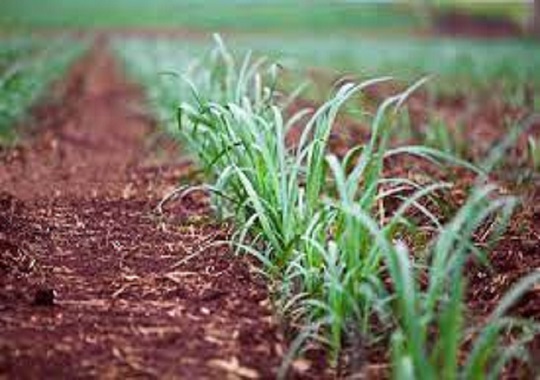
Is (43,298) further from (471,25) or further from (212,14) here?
(212,14)

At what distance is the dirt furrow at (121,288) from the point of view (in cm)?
235

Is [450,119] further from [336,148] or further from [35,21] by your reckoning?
[35,21]

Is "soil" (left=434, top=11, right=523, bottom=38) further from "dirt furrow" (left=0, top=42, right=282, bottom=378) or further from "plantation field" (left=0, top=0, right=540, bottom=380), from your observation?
"dirt furrow" (left=0, top=42, right=282, bottom=378)

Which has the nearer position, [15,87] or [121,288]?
[121,288]

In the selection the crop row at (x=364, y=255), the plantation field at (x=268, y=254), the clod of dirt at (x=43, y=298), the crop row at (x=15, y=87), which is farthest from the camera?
the crop row at (x=15, y=87)

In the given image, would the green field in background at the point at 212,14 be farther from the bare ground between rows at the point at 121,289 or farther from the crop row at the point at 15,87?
the bare ground between rows at the point at 121,289

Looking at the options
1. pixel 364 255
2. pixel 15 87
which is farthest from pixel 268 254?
pixel 15 87

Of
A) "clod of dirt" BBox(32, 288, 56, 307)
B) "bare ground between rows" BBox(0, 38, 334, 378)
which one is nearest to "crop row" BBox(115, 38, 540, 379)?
"bare ground between rows" BBox(0, 38, 334, 378)

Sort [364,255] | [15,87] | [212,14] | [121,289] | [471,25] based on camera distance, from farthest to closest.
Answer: [212,14]
[471,25]
[15,87]
[121,289]
[364,255]

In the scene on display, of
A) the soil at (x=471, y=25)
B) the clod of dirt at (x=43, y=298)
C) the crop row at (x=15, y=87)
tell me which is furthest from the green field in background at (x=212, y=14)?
the clod of dirt at (x=43, y=298)

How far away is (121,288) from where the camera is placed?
2.90 m

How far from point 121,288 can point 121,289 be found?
0.09 ft

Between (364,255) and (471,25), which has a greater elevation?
(364,255)

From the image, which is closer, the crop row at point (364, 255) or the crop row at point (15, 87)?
the crop row at point (364, 255)
